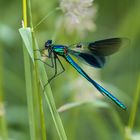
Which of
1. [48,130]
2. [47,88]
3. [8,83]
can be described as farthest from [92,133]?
[47,88]

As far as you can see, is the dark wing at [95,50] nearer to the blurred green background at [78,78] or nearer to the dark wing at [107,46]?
the dark wing at [107,46]

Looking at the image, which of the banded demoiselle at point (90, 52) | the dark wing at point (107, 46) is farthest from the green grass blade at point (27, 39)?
the dark wing at point (107, 46)

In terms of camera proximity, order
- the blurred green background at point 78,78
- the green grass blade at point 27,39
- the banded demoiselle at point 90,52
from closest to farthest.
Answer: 1. the green grass blade at point 27,39
2. the banded demoiselle at point 90,52
3. the blurred green background at point 78,78

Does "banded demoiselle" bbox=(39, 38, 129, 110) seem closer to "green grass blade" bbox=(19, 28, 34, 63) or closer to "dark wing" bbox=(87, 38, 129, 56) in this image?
"dark wing" bbox=(87, 38, 129, 56)

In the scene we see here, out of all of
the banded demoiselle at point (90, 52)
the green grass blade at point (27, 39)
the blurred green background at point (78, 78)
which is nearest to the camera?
the green grass blade at point (27, 39)

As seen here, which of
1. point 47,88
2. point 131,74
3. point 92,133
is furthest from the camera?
point 131,74

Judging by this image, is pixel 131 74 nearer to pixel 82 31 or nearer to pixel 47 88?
pixel 82 31

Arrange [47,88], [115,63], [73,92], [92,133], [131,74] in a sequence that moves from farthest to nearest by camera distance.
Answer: [115,63], [131,74], [92,133], [73,92], [47,88]
